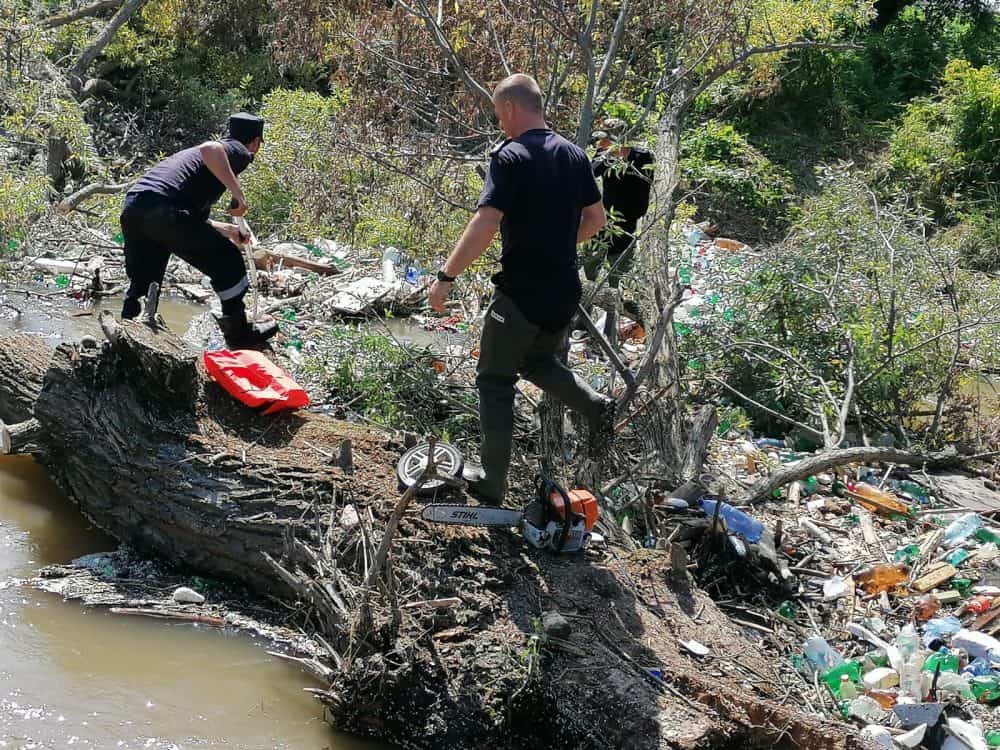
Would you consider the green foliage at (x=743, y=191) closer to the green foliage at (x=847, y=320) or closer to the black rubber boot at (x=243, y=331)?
the green foliage at (x=847, y=320)

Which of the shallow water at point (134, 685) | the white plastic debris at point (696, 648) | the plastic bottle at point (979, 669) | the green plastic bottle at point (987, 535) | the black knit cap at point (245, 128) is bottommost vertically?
the shallow water at point (134, 685)

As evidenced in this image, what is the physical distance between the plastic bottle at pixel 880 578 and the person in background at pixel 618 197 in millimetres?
2028

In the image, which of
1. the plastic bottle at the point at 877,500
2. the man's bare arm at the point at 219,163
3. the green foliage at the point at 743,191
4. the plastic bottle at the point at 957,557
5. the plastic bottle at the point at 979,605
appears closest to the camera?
the plastic bottle at the point at 979,605

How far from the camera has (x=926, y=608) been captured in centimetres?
467

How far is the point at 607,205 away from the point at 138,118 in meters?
8.23

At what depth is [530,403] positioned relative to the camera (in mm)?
5984

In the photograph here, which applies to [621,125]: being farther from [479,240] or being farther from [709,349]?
[479,240]

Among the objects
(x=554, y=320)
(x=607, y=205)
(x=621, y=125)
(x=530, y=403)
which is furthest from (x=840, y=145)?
(x=554, y=320)

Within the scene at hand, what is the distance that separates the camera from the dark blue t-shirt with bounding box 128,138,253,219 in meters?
5.61

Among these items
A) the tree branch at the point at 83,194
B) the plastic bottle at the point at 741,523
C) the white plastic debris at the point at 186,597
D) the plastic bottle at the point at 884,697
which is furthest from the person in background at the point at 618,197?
the tree branch at the point at 83,194

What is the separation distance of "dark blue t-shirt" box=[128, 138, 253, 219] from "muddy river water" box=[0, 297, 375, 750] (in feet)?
6.59

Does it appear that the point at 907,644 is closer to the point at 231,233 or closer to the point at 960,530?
the point at 960,530

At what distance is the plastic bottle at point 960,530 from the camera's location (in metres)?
5.32

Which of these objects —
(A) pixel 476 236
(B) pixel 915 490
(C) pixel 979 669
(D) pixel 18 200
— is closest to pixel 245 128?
(A) pixel 476 236
